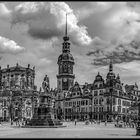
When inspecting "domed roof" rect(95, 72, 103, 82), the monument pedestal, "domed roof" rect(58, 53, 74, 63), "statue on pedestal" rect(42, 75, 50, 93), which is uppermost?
"domed roof" rect(58, 53, 74, 63)

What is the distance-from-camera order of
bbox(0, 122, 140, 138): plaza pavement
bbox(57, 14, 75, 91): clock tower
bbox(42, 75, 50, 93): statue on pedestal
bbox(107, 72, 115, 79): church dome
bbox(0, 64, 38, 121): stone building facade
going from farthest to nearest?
bbox(57, 14, 75, 91): clock tower
bbox(0, 64, 38, 121): stone building facade
bbox(107, 72, 115, 79): church dome
bbox(42, 75, 50, 93): statue on pedestal
bbox(0, 122, 140, 138): plaza pavement

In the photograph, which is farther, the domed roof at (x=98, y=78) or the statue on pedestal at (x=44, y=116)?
the domed roof at (x=98, y=78)

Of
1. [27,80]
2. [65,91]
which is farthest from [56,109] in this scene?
[27,80]

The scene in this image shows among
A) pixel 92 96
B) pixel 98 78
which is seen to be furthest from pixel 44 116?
pixel 92 96

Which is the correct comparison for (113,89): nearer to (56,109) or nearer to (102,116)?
(102,116)

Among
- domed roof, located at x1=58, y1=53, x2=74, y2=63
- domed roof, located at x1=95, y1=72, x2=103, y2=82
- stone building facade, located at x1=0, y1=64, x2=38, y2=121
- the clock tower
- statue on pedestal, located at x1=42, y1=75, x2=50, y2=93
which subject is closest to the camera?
statue on pedestal, located at x1=42, y1=75, x2=50, y2=93

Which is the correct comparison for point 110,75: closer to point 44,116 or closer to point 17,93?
point 17,93

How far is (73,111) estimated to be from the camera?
11488 cm

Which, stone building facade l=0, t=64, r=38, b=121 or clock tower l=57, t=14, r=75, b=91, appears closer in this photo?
stone building facade l=0, t=64, r=38, b=121

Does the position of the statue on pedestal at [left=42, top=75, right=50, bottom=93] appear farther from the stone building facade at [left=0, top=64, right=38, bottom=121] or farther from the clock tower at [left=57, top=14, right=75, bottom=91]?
the clock tower at [left=57, top=14, right=75, bottom=91]

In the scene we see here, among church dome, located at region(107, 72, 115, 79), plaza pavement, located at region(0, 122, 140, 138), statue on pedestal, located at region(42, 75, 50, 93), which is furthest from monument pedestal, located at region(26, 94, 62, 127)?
church dome, located at region(107, 72, 115, 79)

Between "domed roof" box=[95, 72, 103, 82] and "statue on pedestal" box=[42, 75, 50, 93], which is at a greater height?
"domed roof" box=[95, 72, 103, 82]

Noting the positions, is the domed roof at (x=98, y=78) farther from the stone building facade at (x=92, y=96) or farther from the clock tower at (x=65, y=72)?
the clock tower at (x=65, y=72)

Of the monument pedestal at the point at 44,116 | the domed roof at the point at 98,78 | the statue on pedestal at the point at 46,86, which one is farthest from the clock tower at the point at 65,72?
the monument pedestal at the point at 44,116
